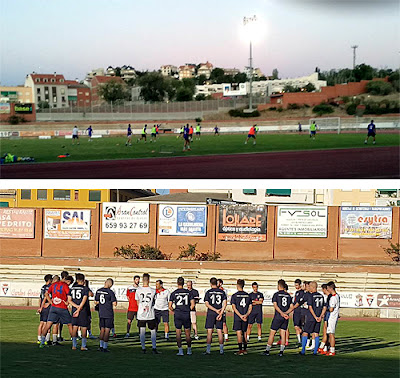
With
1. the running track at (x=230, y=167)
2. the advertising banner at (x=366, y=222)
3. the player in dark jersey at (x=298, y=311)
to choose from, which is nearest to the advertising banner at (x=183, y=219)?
the running track at (x=230, y=167)

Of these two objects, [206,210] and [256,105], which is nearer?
[206,210]

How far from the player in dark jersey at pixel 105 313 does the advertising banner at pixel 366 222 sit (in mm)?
13336

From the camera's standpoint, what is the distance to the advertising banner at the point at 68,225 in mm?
23875

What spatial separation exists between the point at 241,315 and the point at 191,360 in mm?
1236

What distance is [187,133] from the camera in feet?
110

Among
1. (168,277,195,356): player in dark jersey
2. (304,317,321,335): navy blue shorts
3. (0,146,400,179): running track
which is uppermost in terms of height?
(0,146,400,179): running track

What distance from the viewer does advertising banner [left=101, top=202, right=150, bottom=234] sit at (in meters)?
24.0

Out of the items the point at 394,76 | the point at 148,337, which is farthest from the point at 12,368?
the point at 394,76

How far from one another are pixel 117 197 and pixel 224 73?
6451cm

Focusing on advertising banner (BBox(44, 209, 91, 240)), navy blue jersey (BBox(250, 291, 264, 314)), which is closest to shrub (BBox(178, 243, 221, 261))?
advertising banner (BBox(44, 209, 91, 240))

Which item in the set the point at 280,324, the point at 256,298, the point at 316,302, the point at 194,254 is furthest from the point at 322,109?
the point at 280,324

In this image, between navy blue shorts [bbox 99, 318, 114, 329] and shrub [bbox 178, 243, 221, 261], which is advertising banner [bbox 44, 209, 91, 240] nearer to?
shrub [bbox 178, 243, 221, 261]

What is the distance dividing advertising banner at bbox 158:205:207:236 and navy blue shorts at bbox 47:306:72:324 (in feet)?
42.6

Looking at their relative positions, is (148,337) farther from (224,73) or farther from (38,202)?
(224,73)
